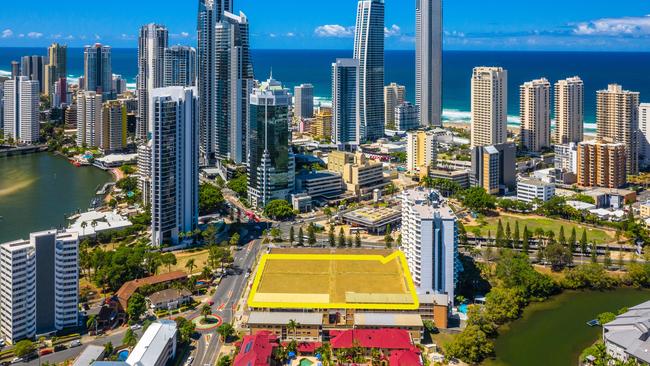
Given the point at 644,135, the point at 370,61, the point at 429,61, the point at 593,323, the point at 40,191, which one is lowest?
the point at 593,323

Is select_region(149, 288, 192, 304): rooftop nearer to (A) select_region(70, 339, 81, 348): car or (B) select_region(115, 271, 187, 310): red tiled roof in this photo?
(B) select_region(115, 271, 187, 310): red tiled roof

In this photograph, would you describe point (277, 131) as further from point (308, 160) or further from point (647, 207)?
point (647, 207)

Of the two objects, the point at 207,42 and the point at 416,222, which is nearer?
the point at 416,222

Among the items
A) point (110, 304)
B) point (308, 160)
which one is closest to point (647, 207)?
point (308, 160)

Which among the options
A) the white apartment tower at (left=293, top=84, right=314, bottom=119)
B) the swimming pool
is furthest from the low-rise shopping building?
the white apartment tower at (left=293, top=84, right=314, bottom=119)

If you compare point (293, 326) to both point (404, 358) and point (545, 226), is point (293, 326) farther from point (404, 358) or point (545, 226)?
point (545, 226)

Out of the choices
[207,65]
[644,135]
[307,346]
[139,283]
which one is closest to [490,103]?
[644,135]

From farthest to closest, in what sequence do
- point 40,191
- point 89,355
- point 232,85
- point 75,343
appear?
1. point 232,85
2. point 40,191
3. point 75,343
4. point 89,355
